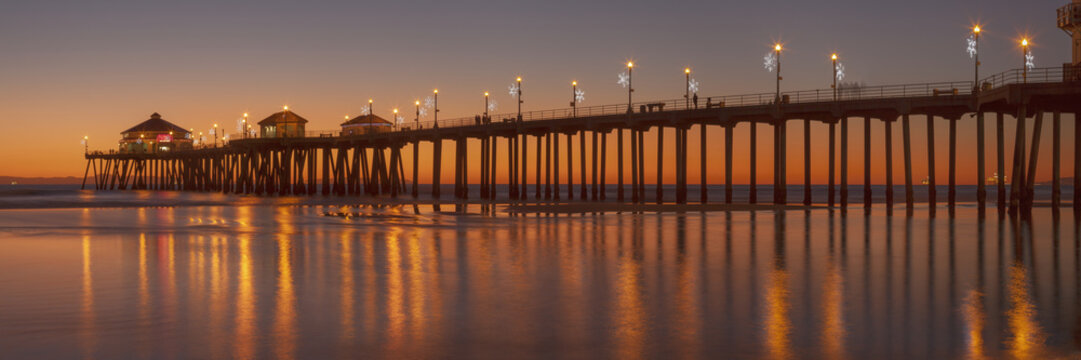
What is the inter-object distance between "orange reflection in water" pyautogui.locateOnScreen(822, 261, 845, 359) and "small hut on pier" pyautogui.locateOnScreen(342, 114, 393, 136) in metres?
67.5

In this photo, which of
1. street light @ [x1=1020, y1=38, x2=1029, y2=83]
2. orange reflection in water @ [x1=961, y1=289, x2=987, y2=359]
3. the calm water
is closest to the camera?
orange reflection in water @ [x1=961, y1=289, x2=987, y2=359]

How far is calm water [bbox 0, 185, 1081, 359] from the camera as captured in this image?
8438 millimetres

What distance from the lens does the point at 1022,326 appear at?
9422 millimetres

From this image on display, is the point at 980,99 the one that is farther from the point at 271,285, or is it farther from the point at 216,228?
the point at 271,285

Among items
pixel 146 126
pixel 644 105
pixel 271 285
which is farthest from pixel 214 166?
pixel 271 285

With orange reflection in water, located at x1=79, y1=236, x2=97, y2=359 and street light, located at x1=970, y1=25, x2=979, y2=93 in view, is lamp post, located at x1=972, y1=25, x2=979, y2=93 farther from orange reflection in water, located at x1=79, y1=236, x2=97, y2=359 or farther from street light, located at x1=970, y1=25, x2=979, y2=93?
orange reflection in water, located at x1=79, y1=236, x2=97, y2=359

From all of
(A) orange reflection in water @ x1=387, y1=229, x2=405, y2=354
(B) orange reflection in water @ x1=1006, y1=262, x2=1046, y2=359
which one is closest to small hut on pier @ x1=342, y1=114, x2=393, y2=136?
(A) orange reflection in water @ x1=387, y1=229, x2=405, y2=354

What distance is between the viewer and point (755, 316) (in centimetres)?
1007

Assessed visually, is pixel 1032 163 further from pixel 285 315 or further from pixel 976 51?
pixel 285 315

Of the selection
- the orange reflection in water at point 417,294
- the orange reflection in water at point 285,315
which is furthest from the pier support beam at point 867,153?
the orange reflection in water at point 285,315

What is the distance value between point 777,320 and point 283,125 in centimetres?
7947

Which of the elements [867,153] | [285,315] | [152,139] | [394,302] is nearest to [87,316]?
[285,315]

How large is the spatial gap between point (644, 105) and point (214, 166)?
71.0 metres

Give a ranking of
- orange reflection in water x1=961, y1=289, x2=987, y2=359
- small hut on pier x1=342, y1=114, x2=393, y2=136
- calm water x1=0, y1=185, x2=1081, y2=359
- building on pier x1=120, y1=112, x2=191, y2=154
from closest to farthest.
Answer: orange reflection in water x1=961, y1=289, x2=987, y2=359 < calm water x1=0, y1=185, x2=1081, y2=359 < small hut on pier x1=342, y1=114, x2=393, y2=136 < building on pier x1=120, y1=112, x2=191, y2=154
